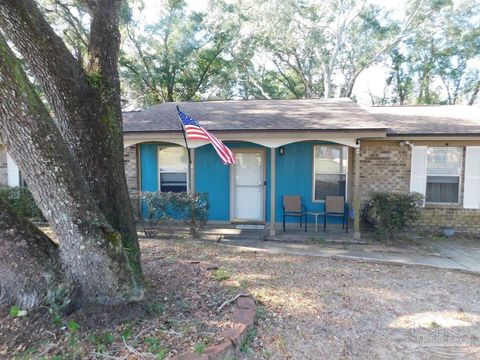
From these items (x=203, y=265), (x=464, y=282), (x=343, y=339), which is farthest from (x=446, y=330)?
(x=203, y=265)

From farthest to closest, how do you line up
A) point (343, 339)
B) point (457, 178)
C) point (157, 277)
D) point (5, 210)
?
point (457, 178) < point (157, 277) < point (343, 339) < point (5, 210)

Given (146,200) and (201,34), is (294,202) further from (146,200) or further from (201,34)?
(201,34)

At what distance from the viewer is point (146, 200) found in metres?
7.65

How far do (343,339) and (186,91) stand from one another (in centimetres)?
2162

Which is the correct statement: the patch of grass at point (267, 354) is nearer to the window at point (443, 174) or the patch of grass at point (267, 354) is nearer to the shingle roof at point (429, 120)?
the shingle roof at point (429, 120)

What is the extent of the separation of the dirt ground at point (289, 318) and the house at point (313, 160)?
9.47 ft

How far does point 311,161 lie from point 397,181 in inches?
86.4

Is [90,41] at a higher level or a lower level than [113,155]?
higher

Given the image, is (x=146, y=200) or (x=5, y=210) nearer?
(x=5, y=210)

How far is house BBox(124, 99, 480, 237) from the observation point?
24.7 ft

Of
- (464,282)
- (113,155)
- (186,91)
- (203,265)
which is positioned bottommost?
(464,282)

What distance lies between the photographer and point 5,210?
112 inches

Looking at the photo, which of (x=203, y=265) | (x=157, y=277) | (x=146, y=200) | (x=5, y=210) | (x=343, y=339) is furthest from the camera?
(x=146, y=200)

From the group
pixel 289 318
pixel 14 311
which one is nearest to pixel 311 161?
pixel 289 318
